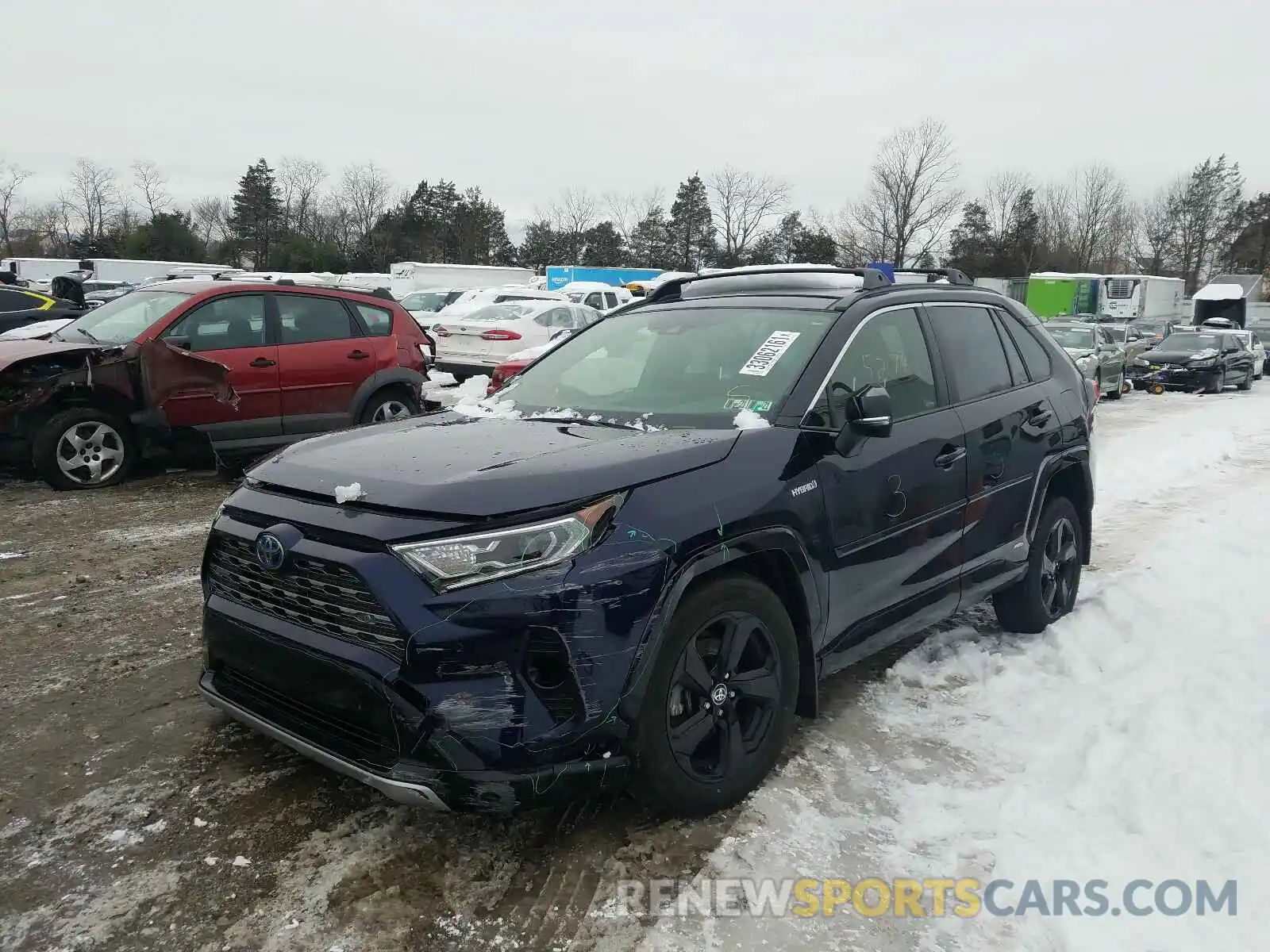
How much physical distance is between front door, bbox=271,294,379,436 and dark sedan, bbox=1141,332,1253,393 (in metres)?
19.4

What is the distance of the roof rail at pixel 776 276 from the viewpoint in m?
4.04

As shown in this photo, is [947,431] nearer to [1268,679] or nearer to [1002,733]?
[1002,733]

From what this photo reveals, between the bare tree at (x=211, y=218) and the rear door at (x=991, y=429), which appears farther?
the bare tree at (x=211, y=218)

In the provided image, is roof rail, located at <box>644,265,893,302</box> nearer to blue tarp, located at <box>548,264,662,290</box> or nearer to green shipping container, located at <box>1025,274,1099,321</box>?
blue tarp, located at <box>548,264,662,290</box>

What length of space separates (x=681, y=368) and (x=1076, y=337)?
17.8 m

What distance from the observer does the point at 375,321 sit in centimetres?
920

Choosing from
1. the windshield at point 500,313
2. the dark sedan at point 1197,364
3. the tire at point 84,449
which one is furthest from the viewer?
the dark sedan at point 1197,364

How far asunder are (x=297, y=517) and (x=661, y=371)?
5.37ft

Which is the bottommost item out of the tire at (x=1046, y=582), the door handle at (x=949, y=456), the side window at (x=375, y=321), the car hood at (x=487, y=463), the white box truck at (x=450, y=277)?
the tire at (x=1046, y=582)

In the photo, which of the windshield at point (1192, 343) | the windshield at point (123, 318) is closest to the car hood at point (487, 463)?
the windshield at point (123, 318)

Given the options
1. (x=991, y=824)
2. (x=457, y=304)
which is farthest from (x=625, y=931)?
(x=457, y=304)

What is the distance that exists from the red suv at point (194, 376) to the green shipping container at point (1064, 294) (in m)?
37.6

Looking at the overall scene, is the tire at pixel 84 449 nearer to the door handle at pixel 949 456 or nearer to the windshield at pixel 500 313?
the door handle at pixel 949 456

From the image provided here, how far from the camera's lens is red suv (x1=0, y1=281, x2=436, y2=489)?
7.44 m
